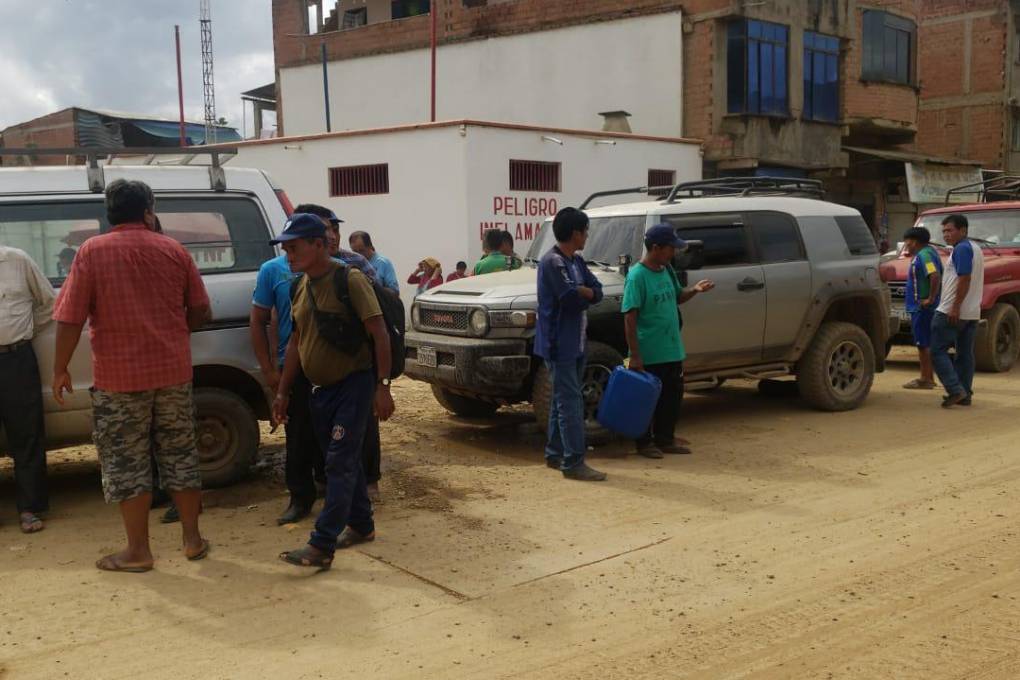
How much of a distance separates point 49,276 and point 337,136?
13.3m

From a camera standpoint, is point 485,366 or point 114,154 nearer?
point 114,154

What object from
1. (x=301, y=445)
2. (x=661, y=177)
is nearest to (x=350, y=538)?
(x=301, y=445)

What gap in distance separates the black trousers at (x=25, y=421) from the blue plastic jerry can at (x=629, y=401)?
11.8ft

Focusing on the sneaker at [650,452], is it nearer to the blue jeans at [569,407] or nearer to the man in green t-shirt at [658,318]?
the man in green t-shirt at [658,318]

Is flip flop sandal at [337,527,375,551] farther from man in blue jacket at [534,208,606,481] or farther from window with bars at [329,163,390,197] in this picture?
window with bars at [329,163,390,197]

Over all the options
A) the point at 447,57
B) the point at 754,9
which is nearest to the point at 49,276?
the point at 754,9

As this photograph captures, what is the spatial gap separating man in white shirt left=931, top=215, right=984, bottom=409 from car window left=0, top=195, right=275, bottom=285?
249 inches

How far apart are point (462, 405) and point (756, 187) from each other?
361 centimetres

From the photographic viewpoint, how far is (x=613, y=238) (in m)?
8.24

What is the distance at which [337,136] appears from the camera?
1869cm

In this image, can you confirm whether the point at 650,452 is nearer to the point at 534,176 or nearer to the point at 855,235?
the point at 855,235

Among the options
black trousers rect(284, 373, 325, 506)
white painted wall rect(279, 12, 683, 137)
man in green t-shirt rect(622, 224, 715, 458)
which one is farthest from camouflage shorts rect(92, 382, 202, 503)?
white painted wall rect(279, 12, 683, 137)

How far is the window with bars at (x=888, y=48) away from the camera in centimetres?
2644

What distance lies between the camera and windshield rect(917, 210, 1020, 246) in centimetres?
1236
